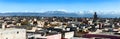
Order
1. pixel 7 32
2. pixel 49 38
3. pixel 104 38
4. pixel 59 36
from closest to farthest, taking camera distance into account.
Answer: pixel 104 38, pixel 7 32, pixel 49 38, pixel 59 36

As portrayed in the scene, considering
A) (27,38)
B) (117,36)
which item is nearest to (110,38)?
(117,36)

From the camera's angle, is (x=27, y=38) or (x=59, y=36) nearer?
(x=27, y=38)

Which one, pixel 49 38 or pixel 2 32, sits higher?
pixel 2 32

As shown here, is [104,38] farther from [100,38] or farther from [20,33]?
[20,33]

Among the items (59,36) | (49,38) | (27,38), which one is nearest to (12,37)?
(27,38)

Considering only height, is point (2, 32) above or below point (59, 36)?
above

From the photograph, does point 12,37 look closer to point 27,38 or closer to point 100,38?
point 27,38

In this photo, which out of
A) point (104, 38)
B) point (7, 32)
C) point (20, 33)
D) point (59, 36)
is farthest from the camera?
point (59, 36)

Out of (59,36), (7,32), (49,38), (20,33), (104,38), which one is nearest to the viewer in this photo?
(104,38)

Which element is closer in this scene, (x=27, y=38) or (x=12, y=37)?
(x=12, y=37)
